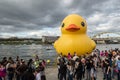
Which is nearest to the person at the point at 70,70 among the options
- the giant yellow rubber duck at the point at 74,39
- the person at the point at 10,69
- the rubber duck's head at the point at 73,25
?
the person at the point at 10,69

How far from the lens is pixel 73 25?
63.7 ft

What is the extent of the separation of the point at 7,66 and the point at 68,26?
8.98m

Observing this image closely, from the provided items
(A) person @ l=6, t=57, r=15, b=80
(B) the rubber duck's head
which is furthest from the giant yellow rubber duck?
(A) person @ l=6, t=57, r=15, b=80

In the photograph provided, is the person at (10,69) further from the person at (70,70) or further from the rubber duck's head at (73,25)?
the rubber duck's head at (73,25)

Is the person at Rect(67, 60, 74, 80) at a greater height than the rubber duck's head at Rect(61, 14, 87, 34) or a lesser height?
lesser

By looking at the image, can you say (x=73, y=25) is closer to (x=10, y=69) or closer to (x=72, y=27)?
(x=72, y=27)

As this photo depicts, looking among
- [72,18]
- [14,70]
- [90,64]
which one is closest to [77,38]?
[72,18]

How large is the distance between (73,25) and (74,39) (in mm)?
1275

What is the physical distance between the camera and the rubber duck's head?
19.5m

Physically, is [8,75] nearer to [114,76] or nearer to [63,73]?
[63,73]

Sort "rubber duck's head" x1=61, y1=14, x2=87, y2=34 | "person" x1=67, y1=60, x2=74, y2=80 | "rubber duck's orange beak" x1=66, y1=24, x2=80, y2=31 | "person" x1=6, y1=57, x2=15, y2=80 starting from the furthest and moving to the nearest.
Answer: "rubber duck's head" x1=61, y1=14, x2=87, y2=34, "rubber duck's orange beak" x1=66, y1=24, x2=80, y2=31, "person" x1=67, y1=60, x2=74, y2=80, "person" x1=6, y1=57, x2=15, y2=80

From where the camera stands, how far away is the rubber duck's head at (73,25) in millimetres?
19531

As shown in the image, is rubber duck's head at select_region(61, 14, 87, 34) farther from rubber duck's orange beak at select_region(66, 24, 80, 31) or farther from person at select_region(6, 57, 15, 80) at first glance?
person at select_region(6, 57, 15, 80)

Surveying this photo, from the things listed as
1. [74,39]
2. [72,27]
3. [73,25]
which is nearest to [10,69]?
[72,27]
